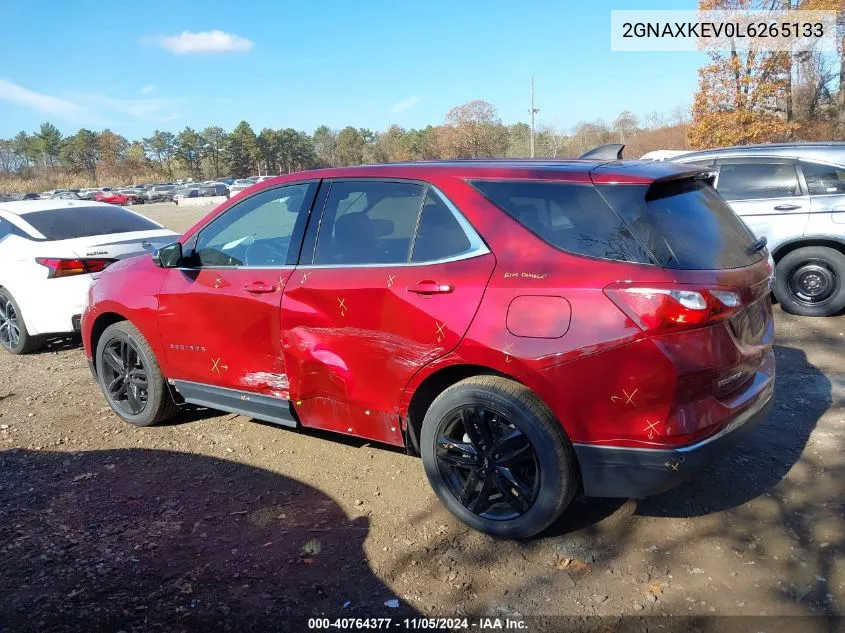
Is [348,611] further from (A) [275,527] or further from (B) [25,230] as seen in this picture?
(B) [25,230]

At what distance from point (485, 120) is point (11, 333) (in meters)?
48.7

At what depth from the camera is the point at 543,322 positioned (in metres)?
2.84

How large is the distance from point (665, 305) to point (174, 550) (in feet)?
8.30

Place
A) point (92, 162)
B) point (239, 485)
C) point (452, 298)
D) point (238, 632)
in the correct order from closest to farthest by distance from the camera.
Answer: point (238, 632) < point (452, 298) < point (239, 485) < point (92, 162)

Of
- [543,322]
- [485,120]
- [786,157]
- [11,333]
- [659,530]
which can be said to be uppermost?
[485,120]

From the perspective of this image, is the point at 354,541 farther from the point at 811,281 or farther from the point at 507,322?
the point at 811,281

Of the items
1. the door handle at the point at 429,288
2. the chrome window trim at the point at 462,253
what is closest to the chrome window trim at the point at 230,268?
the chrome window trim at the point at 462,253

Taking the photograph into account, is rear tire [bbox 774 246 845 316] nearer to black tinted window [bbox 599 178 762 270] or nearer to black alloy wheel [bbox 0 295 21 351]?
black tinted window [bbox 599 178 762 270]

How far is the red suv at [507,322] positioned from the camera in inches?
107

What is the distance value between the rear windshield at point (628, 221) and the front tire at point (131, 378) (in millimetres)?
2728

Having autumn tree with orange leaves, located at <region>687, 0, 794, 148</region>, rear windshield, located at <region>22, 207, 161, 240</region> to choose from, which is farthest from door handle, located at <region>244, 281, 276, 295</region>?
autumn tree with orange leaves, located at <region>687, 0, 794, 148</region>

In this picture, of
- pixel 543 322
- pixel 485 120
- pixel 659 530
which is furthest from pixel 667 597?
pixel 485 120

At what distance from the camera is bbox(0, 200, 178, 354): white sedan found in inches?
249

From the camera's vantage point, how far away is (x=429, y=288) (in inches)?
124
